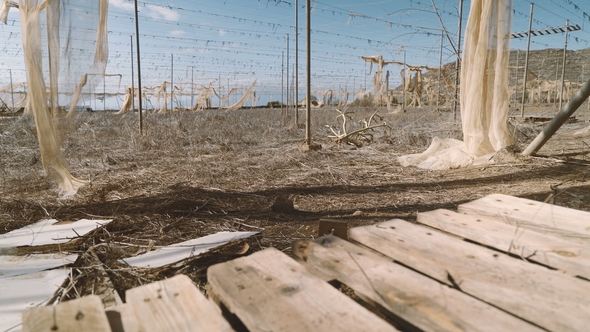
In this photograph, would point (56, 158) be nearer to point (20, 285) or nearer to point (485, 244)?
point (20, 285)

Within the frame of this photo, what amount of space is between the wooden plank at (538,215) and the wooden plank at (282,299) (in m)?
0.92

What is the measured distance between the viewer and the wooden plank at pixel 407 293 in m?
0.73

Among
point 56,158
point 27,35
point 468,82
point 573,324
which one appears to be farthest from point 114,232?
point 468,82

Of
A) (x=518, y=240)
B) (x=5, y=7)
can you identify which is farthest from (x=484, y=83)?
(x=5, y=7)

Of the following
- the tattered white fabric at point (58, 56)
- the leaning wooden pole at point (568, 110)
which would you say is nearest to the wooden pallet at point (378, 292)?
the tattered white fabric at point (58, 56)

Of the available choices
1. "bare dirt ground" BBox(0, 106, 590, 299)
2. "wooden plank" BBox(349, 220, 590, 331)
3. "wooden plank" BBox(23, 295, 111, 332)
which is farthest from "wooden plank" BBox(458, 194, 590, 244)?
"wooden plank" BBox(23, 295, 111, 332)

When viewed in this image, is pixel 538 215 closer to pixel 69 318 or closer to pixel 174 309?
pixel 174 309

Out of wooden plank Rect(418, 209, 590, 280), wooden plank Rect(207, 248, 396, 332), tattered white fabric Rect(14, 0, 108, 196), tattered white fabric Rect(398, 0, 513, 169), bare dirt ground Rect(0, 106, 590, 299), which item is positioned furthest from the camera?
tattered white fabric Rect(398, 0, 513, 169)

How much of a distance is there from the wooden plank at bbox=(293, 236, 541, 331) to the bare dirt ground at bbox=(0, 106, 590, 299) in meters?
0.91

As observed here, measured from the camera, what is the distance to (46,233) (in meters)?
2.24

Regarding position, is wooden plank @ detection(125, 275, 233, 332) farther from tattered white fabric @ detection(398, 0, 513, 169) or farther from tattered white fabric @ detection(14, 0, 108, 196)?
tattered white fabric @ detection(398, 0, 513, 169)

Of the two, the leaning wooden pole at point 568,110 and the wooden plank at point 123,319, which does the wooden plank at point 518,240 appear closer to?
the wooden plank at point 123,319

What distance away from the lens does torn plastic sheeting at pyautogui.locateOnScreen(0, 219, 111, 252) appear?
2090 mm

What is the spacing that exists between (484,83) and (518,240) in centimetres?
409
